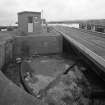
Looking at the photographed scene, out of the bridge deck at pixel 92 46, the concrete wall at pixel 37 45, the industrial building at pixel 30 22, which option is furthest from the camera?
the industrial building at pixel 30 22

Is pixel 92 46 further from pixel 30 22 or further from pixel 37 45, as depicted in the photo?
pixel 30 22

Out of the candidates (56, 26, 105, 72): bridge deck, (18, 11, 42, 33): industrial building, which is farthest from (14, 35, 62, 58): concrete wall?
(18, 11, 42, 33): industrial building

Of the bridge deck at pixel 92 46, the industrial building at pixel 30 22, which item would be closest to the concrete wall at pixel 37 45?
the bridge deck at pixel 92 46

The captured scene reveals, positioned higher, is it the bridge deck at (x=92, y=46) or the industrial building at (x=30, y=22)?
the industrial building at (x=30, y=22)

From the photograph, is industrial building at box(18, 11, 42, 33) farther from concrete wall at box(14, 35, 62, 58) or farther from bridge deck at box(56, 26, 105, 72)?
bridge deck at box(56, 26, 105, 72)

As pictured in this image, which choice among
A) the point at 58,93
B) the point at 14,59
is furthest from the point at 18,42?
the point at 58,93

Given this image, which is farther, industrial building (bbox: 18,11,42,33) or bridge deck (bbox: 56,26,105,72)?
industrial building (bbox: 18,11,42,33)

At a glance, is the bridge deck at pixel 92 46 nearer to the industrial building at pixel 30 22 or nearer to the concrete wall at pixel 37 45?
the concrete wall at pixel 37 45

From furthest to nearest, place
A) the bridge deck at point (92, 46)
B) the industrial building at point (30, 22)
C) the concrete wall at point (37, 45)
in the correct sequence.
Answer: the industrial building at point (30, 22)
the concrete wall at point (37, 45)
the bridge deck at point (92, 46)

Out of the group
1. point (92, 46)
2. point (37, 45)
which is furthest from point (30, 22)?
point (92, 46)

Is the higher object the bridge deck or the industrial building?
the industrial building

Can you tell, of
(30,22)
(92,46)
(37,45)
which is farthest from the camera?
(30,22)

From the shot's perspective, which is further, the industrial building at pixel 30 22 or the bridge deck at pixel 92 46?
the industrial building at pixel 30 22

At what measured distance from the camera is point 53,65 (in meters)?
17.1
